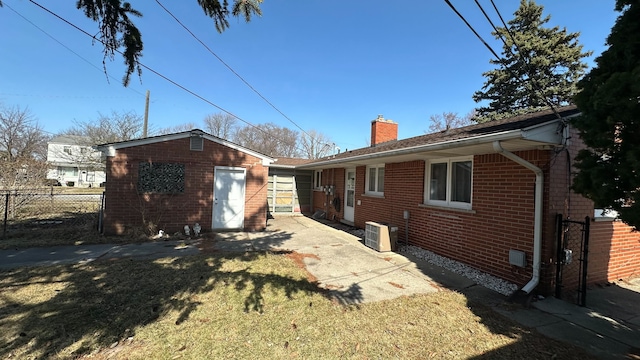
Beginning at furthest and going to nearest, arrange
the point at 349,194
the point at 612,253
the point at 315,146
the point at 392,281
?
the point at 315,146, the point at 349,194, the point at 612,253, the point at 392,281

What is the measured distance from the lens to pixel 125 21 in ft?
14.5

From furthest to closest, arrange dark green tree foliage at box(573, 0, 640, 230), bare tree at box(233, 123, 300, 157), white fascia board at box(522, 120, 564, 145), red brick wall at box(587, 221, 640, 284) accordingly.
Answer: bare tree at box(233, 123, 300, 157), red brick wall at box(587, 221, 640, 284), white fascia board at box(522, 120, 564, 145), dark green tree foliage at box(573, 0, 640, 230)

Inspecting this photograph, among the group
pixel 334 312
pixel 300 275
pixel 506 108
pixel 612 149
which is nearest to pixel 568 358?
pixel 612 149

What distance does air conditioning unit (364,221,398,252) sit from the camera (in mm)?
6961

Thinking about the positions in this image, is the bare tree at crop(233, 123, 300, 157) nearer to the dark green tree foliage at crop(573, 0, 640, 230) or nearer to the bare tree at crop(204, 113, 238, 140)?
the bare tree at crop(204, 113, 238, 140)

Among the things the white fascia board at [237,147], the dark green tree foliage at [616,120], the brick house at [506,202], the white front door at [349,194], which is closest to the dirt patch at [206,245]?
the white fascia board at [237,147]

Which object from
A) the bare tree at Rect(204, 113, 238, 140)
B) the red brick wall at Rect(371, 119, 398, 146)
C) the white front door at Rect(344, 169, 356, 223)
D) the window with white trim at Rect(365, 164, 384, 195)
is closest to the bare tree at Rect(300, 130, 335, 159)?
the bare tree at Rect(204, 113, 238, 140)

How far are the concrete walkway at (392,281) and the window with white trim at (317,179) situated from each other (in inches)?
238

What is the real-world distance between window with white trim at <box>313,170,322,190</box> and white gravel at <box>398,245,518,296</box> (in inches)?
305

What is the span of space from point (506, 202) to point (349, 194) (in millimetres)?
6917

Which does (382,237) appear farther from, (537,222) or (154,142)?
(154,142)

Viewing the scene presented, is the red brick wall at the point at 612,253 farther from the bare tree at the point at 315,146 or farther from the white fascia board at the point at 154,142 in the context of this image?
the bare tree at the point at 315,146

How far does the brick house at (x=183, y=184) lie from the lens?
8.30 metres

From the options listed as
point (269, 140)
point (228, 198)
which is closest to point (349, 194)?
point (228, 198)
